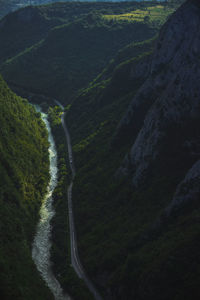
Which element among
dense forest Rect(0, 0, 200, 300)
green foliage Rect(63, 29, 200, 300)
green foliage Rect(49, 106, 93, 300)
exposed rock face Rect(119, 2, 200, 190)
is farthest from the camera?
exposed rock face Rect(119, 2, 200, 190)

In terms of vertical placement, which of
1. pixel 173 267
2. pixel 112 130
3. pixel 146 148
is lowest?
pixel 173 267

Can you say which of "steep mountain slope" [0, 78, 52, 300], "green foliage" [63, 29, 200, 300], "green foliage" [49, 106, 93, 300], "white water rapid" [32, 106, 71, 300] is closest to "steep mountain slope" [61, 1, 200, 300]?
"green foliage" [63, 29, 200, 300]

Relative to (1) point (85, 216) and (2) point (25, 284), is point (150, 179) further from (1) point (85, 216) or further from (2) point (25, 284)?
(2) point (25, 284)

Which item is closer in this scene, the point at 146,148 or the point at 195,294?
the point at 195,294

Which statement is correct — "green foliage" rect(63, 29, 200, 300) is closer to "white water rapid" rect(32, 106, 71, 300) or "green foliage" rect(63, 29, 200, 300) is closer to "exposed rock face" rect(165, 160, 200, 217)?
"exposed rock face" rect(165, 160, 200, 217)

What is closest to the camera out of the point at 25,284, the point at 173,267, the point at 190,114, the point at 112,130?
the point at 173,267

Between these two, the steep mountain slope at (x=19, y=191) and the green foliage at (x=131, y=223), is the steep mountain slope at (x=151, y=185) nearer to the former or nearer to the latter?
the green foliage at (x=131, y=223)

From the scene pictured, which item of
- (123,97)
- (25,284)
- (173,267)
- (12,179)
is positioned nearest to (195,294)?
(173,267)
